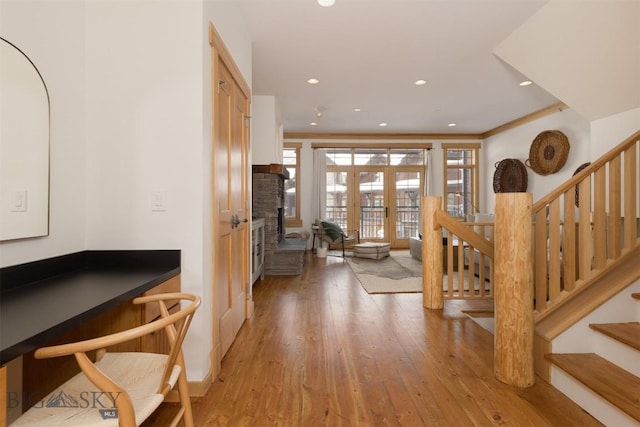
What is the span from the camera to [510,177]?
7.00 m

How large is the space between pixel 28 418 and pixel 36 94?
1.33 m

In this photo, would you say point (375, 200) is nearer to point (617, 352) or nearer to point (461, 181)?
point (461, 181)

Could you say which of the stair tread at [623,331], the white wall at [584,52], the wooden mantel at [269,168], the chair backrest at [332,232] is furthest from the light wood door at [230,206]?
the chair backrest at [332,232]

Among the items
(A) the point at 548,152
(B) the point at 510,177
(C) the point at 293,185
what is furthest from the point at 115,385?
(B) the point at 510,177

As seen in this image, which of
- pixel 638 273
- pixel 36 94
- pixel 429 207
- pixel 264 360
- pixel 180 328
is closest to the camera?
pixel 180 328

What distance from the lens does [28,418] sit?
3.10 ft

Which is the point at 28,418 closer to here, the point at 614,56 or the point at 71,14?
the point at 71,14

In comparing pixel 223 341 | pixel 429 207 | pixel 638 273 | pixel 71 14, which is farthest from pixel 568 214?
pixel 71 14

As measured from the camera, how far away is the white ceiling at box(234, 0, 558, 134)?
2982 mm

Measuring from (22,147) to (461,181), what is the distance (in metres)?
8.54

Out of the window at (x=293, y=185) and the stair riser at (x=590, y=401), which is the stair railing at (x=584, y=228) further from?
the window at (x=293, y=185)

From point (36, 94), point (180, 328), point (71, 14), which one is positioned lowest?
point (180, 328)

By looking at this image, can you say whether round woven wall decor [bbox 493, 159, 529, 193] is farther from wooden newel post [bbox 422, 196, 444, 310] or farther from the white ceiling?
wooden newel post [bbox 422, 196, 444, 310]

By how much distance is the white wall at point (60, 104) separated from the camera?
1.42 metres
